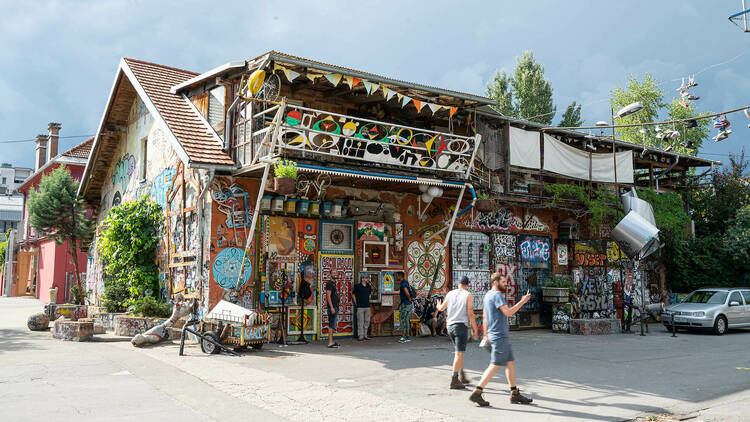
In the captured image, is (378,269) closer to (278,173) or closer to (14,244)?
(278,173)

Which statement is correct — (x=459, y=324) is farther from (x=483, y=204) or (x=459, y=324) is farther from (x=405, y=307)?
(x=483, y=204)

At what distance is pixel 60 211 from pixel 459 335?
18.5m

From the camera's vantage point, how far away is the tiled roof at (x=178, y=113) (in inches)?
591

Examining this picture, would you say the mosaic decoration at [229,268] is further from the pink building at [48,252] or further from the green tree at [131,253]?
the pink building at [48,252]

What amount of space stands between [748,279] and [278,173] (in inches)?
819

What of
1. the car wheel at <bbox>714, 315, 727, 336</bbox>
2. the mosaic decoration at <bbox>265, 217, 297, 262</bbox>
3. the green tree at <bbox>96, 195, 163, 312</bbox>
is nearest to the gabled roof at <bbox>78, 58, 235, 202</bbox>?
the mosaic decoration at <bbox>265, 217, 297, 262</bbox>

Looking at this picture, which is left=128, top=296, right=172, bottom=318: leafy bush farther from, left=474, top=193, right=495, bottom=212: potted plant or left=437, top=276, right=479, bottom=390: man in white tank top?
left=437, top=276, right=479, bottom=390: man in white tank top

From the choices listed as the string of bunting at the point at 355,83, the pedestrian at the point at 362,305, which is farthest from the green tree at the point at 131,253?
the string of bunting at the point at 355,83

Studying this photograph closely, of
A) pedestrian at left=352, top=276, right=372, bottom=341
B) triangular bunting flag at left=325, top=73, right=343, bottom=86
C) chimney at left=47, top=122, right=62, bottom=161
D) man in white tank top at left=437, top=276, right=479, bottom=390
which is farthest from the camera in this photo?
chimney at left=47, top=122, right=62, bottom=161

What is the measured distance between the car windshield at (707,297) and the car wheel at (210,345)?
56.3 ft


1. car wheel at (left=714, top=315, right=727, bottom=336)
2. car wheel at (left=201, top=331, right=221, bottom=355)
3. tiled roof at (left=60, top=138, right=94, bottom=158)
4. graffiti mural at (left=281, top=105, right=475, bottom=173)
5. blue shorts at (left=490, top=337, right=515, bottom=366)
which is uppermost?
tiled roof at (left=60, top=138, right=94, bottom=158)

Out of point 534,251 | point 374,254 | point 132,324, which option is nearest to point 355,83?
point 374,254

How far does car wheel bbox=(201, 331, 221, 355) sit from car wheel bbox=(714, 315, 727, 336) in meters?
16.4

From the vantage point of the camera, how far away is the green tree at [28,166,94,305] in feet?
71.9
